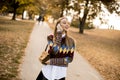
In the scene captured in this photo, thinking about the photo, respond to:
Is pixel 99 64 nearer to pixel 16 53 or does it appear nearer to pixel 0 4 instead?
pixel 16 53

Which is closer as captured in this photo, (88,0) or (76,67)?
(76,67)

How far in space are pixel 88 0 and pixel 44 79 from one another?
107ft

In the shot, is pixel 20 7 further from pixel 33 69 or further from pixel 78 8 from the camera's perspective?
pixel 33 69

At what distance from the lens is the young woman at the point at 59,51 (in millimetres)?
5535

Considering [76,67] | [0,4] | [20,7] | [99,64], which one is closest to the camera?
[76,67]

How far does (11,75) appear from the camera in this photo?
29.8 ft

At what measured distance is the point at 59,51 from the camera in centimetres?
558

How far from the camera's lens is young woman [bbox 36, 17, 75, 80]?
218 inches

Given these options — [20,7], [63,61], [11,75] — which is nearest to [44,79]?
[63,61]

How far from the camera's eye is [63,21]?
555 centimetres

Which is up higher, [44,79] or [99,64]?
[44,79]

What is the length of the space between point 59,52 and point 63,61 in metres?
0.20

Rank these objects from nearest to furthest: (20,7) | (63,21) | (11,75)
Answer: (63,21), (11,75), (20,7)

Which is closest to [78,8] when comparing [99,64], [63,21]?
[99,64]
